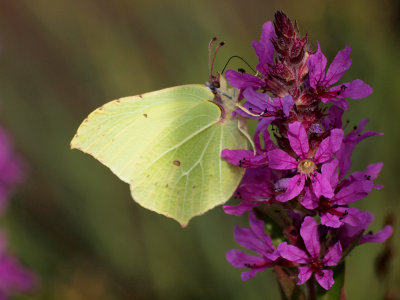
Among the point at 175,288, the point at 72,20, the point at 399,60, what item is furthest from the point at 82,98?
the point at 399,60

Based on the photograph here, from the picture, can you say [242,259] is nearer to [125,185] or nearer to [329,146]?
[329,146]

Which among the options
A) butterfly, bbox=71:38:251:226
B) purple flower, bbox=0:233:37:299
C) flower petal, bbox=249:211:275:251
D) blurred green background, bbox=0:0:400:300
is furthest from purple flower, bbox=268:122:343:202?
purple flower, bbox=0:233:37:299

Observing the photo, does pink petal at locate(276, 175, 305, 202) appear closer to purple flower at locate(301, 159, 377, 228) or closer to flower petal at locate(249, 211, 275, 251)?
purple flower at locate(301, 159, 377, 228)

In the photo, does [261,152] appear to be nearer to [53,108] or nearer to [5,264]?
[5,264]

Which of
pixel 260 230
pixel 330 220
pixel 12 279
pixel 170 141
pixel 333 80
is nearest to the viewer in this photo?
pixel 330 220

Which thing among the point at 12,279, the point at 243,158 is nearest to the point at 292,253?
the point at 243,158

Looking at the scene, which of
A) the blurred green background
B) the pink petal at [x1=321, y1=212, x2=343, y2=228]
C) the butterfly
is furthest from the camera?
the blurred green background

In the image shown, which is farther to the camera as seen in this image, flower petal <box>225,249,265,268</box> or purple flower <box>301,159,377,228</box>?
flower petal <box>225,249,265,268</box>
